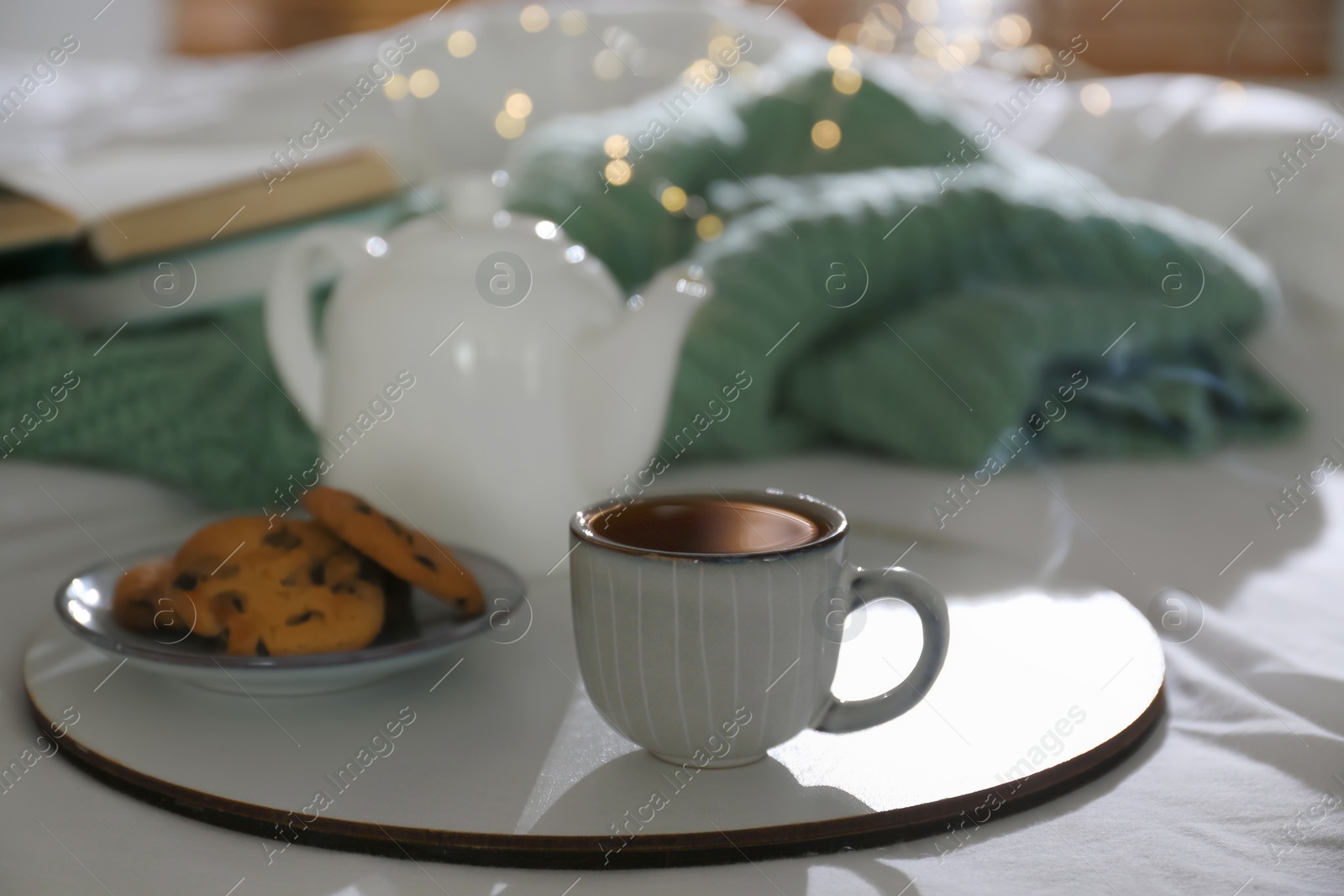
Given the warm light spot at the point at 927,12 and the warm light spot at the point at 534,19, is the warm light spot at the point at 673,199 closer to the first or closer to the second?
the warm light spot at the point at 534,19

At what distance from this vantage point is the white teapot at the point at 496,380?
570 millimetres

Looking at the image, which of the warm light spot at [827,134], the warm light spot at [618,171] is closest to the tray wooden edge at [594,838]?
the warm light spot at [618,171]

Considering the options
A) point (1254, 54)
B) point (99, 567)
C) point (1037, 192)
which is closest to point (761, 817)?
point (99, 567)

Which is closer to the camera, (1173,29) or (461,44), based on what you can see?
(461,44)

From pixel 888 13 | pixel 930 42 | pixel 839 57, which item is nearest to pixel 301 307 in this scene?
pixel 839 57

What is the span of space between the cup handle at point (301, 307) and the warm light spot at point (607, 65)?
2.59 ft

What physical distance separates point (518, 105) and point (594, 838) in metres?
1.10

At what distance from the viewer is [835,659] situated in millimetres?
404

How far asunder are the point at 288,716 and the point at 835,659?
20 centimetres

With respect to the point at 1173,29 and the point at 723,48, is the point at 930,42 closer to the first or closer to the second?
the point at 1173,29

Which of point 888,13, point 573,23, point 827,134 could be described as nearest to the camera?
point 827,134

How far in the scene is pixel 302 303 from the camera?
636 millimetres

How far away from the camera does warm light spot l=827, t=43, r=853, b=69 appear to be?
117cm

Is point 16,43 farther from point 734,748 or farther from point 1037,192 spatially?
point 734,748
